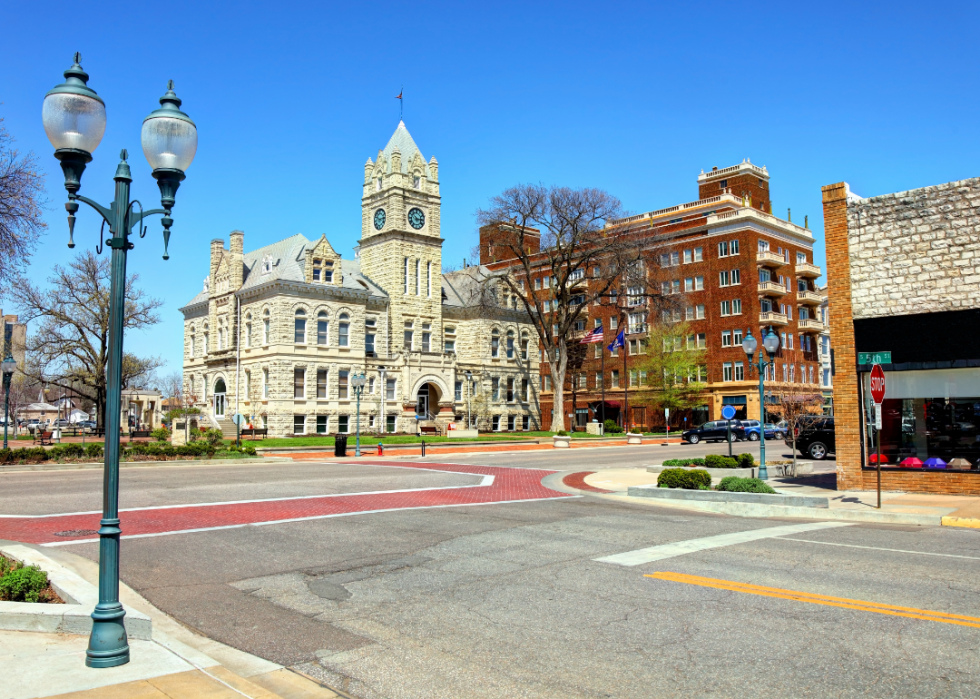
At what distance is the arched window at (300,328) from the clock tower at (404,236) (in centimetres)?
800

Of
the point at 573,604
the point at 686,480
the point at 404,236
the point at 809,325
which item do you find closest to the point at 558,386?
the point at 404,236

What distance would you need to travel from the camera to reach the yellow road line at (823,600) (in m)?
6.75

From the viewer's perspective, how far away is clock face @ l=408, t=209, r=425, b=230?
6178cm

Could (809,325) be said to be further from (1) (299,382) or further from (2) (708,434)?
(1) (299,382)

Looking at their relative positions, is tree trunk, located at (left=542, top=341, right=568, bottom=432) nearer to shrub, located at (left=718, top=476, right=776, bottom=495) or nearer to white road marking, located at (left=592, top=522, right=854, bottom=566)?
shrub, located at (left=718, top=476, right=776, bottom=495)

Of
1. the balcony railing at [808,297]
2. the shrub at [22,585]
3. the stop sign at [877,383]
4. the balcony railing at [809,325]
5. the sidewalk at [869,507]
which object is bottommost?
the sidewalk at [869,507]

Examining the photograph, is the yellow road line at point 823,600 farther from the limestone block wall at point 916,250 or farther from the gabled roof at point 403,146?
the gabled roof at point 403,146

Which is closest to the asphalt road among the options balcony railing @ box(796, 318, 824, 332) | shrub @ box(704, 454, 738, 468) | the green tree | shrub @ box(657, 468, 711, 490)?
shrub @ box(657, 468, 711, 490)

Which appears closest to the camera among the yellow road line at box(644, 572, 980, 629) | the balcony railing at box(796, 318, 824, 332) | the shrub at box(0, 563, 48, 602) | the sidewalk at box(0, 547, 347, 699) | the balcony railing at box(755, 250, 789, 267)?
the sidewalk at box(0, 547, 347, 699)

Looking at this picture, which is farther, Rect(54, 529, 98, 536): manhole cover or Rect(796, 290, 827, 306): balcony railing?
Rect(796, 290, 827, 306): balcony railing

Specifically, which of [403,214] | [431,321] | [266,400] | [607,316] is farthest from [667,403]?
[266,400]

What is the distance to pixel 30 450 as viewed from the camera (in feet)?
90.6

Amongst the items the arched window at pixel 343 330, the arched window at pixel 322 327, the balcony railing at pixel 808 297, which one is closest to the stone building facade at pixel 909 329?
the arched window at pixel 322 327

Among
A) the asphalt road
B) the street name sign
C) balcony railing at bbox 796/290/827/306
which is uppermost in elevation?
balcony railing at bbox 796/290/827/306
